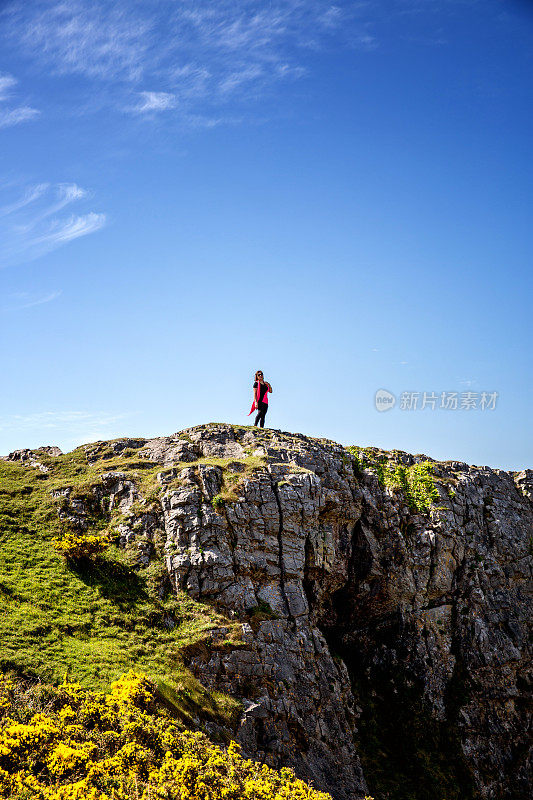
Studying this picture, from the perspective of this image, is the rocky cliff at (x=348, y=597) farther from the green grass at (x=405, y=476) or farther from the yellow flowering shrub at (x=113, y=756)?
the yellow flowering shrub at (x=113, y=756)

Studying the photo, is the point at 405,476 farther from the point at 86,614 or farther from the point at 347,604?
the point at 86,614

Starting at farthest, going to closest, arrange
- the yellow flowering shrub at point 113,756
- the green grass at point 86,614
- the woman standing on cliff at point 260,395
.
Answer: the woman standing on cliff at point 260,395 → the green grass at point 86,614 → the yellow flowering shrub at point 113,756

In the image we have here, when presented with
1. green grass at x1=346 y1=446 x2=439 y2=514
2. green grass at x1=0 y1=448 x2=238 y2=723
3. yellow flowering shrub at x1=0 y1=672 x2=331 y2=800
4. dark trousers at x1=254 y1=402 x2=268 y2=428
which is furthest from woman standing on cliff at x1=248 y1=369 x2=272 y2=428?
yellow flowering shrub at x1=0 y1=672 x2=331 y2=800

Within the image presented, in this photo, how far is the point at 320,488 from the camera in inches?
1261

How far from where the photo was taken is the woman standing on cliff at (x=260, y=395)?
113 ft

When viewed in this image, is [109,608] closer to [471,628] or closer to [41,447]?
[41,447]

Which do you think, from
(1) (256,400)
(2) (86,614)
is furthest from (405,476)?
(2) (86,614)

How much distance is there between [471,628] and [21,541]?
24889mm

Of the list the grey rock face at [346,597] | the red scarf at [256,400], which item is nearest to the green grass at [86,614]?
the grey rock face at [346,597]

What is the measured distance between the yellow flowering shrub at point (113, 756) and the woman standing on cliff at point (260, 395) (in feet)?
62.5

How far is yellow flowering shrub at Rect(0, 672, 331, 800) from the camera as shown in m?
15.1

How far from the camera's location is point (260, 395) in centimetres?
3484

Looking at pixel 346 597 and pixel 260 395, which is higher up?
pixel 260 395

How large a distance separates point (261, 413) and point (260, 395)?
1.40m
